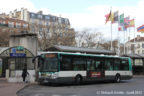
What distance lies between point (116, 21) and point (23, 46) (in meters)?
24.4


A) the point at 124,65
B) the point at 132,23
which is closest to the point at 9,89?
the point at 124,65

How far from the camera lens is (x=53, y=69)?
19906 mm

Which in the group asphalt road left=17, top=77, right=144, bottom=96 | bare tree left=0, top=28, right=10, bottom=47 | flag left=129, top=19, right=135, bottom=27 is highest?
flag left=129, top=19, right=135, bottom=27

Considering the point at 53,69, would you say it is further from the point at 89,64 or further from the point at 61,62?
the point at 89,64

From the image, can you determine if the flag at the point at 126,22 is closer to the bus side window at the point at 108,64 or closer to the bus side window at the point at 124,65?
the bus side window at the point at 124,65

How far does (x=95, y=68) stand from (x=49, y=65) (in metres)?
5.39

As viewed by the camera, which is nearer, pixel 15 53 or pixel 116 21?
pixel 15 53

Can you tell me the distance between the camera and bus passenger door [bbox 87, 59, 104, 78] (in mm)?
22797

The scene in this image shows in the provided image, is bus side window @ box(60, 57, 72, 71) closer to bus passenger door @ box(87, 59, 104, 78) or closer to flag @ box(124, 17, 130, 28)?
bus passenger door @ box(87, 59, 104, 78)

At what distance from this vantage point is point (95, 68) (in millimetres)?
23578

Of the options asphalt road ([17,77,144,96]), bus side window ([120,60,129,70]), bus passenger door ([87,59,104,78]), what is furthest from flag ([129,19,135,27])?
asphalt road ([17,77,144,96])

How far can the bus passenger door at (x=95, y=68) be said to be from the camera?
74.8ft

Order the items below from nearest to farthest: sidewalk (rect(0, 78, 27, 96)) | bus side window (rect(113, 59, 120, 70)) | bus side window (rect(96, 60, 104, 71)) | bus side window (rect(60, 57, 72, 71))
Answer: sidewalk (rect(0, 78, 27, 96))
bus side window (rect(60, 57, 72, 71))
bus side window (rect(96, 60, 104, 71))
bus side window (rect(113, 59, 120, 70))

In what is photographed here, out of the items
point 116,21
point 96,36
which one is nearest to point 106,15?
point 116,21
